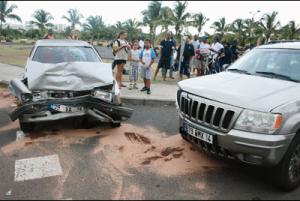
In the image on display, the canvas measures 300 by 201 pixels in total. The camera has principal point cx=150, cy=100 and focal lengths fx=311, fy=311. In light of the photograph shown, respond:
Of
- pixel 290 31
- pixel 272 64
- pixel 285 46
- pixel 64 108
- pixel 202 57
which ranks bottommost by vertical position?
pixel 64 108

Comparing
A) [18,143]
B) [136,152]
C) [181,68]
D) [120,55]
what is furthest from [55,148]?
[181,68]

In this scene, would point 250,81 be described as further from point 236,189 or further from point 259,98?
point 236,189

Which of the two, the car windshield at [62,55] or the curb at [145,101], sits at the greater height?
the car windshield at [62,55]

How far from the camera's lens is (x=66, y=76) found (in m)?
5.77

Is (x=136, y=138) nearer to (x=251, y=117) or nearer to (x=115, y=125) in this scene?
(x=115, y=125)

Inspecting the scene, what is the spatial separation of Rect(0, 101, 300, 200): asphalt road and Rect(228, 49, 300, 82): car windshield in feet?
4.71

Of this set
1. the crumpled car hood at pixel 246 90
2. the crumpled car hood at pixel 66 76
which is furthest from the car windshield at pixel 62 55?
the crumpled car hood at pixel 246 90

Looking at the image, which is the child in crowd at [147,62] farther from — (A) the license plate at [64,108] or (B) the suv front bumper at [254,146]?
(B) the suv front bumper at [254,146]

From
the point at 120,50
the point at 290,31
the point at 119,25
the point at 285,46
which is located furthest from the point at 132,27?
the point at 285,46

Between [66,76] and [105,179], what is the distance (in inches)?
96.8

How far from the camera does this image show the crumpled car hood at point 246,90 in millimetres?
3631

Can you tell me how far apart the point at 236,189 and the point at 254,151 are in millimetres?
648

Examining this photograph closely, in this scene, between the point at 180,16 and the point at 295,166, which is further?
the point at 180,16

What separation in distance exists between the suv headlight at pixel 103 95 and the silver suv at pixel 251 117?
160 cm
